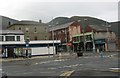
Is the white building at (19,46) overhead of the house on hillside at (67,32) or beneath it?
beneath

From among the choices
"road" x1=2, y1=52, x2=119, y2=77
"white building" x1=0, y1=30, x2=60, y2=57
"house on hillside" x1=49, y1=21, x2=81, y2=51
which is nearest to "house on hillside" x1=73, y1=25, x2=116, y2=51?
"house on hillside" x1=49, y1=21, x2=81, y2=51

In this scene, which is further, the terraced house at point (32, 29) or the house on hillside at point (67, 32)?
the house on hillside at point (67, 32)

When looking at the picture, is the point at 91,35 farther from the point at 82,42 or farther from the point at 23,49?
the point at 23,49

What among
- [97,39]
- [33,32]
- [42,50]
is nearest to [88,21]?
[97,39]

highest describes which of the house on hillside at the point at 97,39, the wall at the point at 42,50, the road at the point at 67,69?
the house on hillside at the point at 97,39

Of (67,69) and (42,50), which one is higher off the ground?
(42,50)

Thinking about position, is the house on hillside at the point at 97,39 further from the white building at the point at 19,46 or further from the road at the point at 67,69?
the road at the point at 67,69

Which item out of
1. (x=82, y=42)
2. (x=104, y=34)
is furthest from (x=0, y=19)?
(x=104, y=34)

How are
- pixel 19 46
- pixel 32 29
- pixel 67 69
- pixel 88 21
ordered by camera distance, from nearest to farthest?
pixel 67 69 → pixel 19 46 → pixel 32 29 → pixel 88 21

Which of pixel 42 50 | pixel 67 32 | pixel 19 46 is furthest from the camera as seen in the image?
pixel 67 32

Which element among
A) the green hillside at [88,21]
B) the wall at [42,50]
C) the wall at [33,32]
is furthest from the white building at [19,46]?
the green hillside at [88,21]

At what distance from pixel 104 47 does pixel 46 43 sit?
81.7 ft

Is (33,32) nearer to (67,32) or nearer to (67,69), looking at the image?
(67,32)

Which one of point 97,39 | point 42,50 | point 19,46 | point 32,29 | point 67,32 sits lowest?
point 42,50
